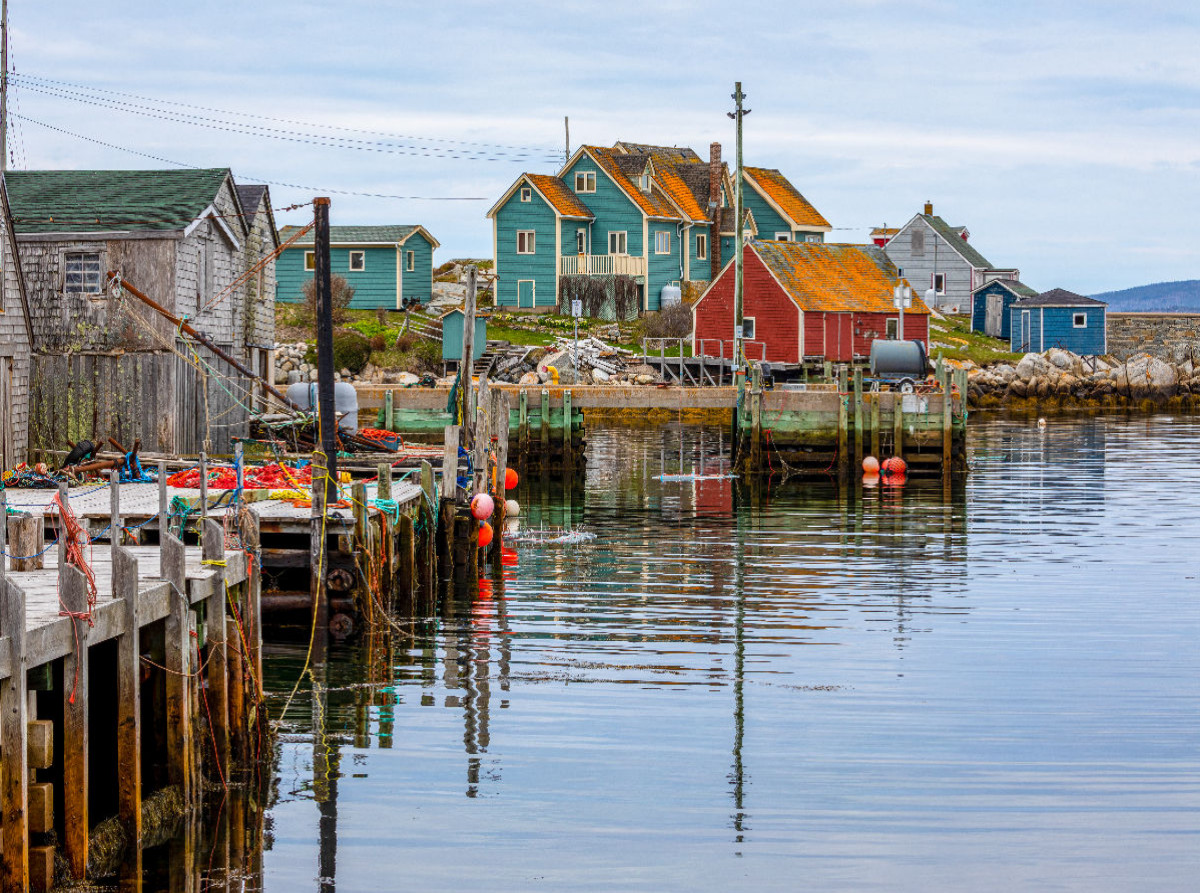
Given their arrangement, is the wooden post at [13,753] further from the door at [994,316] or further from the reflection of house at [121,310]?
the door at [994,316]

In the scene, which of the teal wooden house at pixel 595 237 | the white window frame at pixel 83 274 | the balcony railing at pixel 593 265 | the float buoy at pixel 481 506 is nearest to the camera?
the float buoy at pixel 481 506

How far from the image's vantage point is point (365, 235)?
241 feet

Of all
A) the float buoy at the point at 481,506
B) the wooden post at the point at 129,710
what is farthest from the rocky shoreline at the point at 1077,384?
the wooden post at the point at 129,710

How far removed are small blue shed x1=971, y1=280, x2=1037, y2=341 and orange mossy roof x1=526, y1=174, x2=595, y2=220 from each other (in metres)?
25.6

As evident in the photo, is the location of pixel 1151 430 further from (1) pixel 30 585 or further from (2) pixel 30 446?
(1) pixel 30 585

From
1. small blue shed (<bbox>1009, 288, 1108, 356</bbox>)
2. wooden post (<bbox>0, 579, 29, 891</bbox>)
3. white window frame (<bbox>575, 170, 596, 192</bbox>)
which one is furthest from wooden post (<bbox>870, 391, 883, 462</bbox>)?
small blue shed (<bbox>1009, 288, 1108, 356</bbox>)

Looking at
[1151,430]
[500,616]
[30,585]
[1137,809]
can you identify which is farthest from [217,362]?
[1151,430]

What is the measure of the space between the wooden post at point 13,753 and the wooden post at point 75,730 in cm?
Answer: 73

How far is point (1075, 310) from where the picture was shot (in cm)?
8275

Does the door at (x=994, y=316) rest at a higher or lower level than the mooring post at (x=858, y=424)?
higher

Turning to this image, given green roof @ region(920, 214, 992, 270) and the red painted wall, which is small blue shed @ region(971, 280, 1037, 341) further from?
the red painted wall

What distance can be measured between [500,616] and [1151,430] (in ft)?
149

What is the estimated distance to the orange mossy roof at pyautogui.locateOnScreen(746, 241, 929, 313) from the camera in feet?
209

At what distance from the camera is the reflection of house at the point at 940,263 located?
91.9 m
